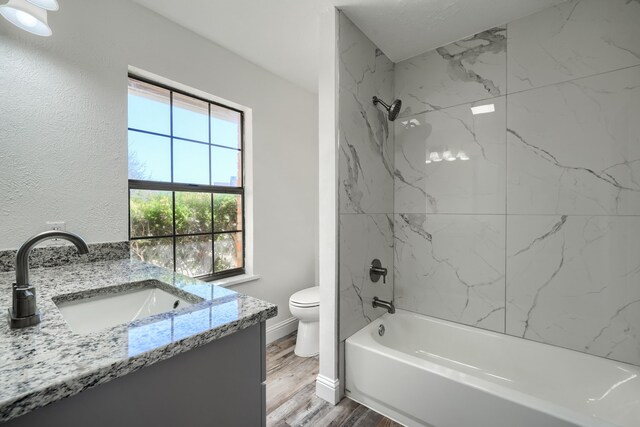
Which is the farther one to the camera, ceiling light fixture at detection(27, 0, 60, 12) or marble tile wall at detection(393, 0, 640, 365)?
marble tile wall at detection(393, 0, 640, 365)

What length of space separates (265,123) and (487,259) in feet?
6.77

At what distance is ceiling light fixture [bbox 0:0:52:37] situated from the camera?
1108 millimetres

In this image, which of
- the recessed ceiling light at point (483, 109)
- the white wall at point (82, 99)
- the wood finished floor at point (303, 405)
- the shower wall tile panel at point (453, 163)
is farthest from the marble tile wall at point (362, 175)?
the white wall at point (82, 99)

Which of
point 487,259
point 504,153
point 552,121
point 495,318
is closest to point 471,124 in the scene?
point 504,153

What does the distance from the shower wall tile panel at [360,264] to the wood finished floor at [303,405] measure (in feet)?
1.36

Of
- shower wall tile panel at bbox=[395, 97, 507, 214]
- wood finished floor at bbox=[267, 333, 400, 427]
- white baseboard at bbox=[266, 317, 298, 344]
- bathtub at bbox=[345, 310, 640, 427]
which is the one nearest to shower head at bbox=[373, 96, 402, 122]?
shower wall tile panel at bbox=[395, 97, 507, 214]

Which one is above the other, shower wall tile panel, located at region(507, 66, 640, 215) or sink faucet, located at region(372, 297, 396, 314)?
shower wall tile panel, located at region(507, 66, 640, 215)

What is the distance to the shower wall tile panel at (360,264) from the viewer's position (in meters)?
1.81

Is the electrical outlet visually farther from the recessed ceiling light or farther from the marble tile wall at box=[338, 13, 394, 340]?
the recessed ceiling light

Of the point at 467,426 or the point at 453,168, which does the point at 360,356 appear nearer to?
the point at 467,426

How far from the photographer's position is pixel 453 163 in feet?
6.72

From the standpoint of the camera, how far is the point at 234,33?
2.00m

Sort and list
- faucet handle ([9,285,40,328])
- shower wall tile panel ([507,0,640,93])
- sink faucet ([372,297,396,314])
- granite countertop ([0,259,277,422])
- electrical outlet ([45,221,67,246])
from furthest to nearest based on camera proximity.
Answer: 1. sink faucet ([372,297,396,314])
2. shower wall tile panel ([507,0,640,93])
3. electrical outlet ([45,221,67,246])
4. faucet handle ([9,285,40,328])
5. granite countertop ([0,259,277,422])

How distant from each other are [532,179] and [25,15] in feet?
8.94
